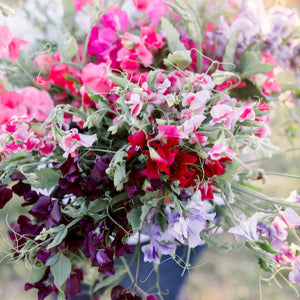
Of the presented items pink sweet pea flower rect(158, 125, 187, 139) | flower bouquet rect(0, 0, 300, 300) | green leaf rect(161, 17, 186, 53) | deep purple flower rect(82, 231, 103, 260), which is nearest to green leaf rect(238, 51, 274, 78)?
flower bouquet rect(0, 0, 300, 300)

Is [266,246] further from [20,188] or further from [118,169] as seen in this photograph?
[20,188]

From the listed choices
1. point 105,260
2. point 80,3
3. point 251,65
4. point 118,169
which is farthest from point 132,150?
point 80,3

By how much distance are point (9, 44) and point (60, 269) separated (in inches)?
11.5

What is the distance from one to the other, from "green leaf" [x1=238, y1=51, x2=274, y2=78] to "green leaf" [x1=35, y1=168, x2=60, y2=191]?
30 centimetres

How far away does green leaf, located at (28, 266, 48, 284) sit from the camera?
415 millimetres

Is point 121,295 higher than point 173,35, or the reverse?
point 173,35

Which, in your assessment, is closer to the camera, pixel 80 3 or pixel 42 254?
pixel 42 254

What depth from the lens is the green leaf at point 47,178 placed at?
1.29 feet

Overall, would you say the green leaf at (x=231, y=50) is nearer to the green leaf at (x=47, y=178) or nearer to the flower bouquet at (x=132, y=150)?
the flower bouquet at (x=132, y=150)

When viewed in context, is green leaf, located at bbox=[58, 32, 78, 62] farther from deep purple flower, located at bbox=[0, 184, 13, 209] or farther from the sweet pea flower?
the sweet pea flower

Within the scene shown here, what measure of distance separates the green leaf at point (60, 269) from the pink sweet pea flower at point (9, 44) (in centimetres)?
26

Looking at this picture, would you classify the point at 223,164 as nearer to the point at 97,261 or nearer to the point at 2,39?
the point at 97,261

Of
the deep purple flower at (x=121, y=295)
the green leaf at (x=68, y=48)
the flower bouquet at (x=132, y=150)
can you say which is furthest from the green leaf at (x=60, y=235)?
the green leaf at (x=68, y=48)

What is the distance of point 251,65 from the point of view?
481 mm
